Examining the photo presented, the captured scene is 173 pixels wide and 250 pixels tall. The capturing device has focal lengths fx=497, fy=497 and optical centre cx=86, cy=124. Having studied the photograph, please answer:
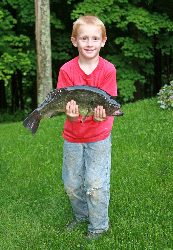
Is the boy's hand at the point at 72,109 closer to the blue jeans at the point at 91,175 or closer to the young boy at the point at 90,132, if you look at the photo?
the young boy at the point at 90,132

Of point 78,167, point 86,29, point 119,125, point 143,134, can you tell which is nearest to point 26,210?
point 78,167

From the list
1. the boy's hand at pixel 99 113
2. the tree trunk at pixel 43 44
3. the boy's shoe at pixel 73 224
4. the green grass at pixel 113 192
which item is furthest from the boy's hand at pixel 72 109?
the tree trunk at pixel 43 44

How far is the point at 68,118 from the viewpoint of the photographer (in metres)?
4.84

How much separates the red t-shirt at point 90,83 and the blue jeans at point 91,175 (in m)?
0.10

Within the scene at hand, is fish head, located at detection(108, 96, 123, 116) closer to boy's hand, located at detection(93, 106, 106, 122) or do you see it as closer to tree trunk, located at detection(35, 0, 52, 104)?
boy's hand, located at detection(93, 106, 106, 122)

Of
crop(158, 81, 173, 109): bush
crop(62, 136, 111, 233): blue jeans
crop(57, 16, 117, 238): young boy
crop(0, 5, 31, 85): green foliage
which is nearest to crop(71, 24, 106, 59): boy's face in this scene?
crop(57, 16, 117, 238): young boy

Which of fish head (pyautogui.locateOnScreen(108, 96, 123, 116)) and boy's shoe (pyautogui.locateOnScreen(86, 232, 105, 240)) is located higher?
fish head (pyautogui.locateOnScreen(108, 96, 123, 116))

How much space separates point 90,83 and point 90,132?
19.6 inches

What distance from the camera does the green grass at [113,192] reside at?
5352 millimetres

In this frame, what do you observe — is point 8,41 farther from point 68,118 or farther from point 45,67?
point 68,118

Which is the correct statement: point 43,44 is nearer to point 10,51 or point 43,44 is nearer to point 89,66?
point 10,51

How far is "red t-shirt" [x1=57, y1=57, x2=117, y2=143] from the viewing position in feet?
16.3

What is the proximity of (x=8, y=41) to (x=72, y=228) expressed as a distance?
46.1 ft

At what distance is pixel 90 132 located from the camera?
5074 mm
